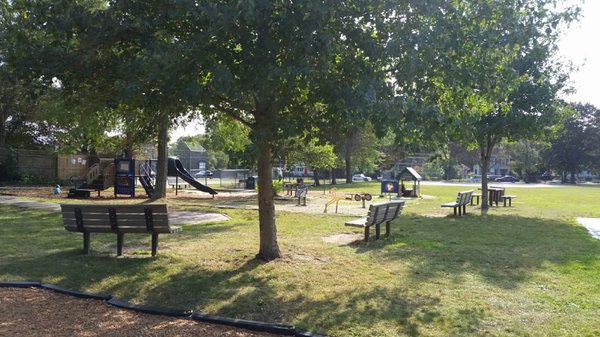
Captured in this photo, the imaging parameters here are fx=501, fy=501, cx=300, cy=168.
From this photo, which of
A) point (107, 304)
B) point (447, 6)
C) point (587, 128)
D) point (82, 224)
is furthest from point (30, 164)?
point (587, 128)

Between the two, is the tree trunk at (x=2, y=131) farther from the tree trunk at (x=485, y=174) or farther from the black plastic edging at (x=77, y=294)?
the black plastic edging at (x=77, y=294)

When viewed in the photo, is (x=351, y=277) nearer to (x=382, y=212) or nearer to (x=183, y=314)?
(x=183, y=314)

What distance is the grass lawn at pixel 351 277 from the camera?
498cm

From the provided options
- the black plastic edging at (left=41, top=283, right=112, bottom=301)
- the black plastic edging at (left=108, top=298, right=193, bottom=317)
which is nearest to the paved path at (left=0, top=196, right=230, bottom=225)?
the black plastic edging at (left=41, top=283, right=112, bottom=301)

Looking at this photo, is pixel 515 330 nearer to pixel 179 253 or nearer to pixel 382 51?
pixel 382 51

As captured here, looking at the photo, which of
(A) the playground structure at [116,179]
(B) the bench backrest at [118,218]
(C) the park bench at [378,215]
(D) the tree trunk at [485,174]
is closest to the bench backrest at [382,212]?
(C) the park bench at [378,215]

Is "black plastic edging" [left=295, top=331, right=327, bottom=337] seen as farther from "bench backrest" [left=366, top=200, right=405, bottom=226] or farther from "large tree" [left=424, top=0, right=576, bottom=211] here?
"bench backrest" [left=366, top=200, right=405, bottom=226]

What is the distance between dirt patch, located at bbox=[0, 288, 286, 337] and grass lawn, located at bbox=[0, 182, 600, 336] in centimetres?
41

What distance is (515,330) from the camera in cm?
464

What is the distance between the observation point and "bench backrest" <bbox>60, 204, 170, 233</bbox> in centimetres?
744

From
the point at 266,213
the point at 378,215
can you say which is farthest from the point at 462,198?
the point at 266,213

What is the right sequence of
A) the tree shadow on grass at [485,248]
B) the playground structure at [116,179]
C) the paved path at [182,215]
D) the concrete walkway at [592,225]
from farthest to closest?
1. the playground structure at [116,179]
2. the paved path at [182,215]
3. the concrete walkway at [592,225]
4. the tree shadow on grass at [485,248]

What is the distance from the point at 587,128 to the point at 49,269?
8445 centimetres

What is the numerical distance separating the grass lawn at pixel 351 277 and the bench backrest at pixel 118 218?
460 millimetres
